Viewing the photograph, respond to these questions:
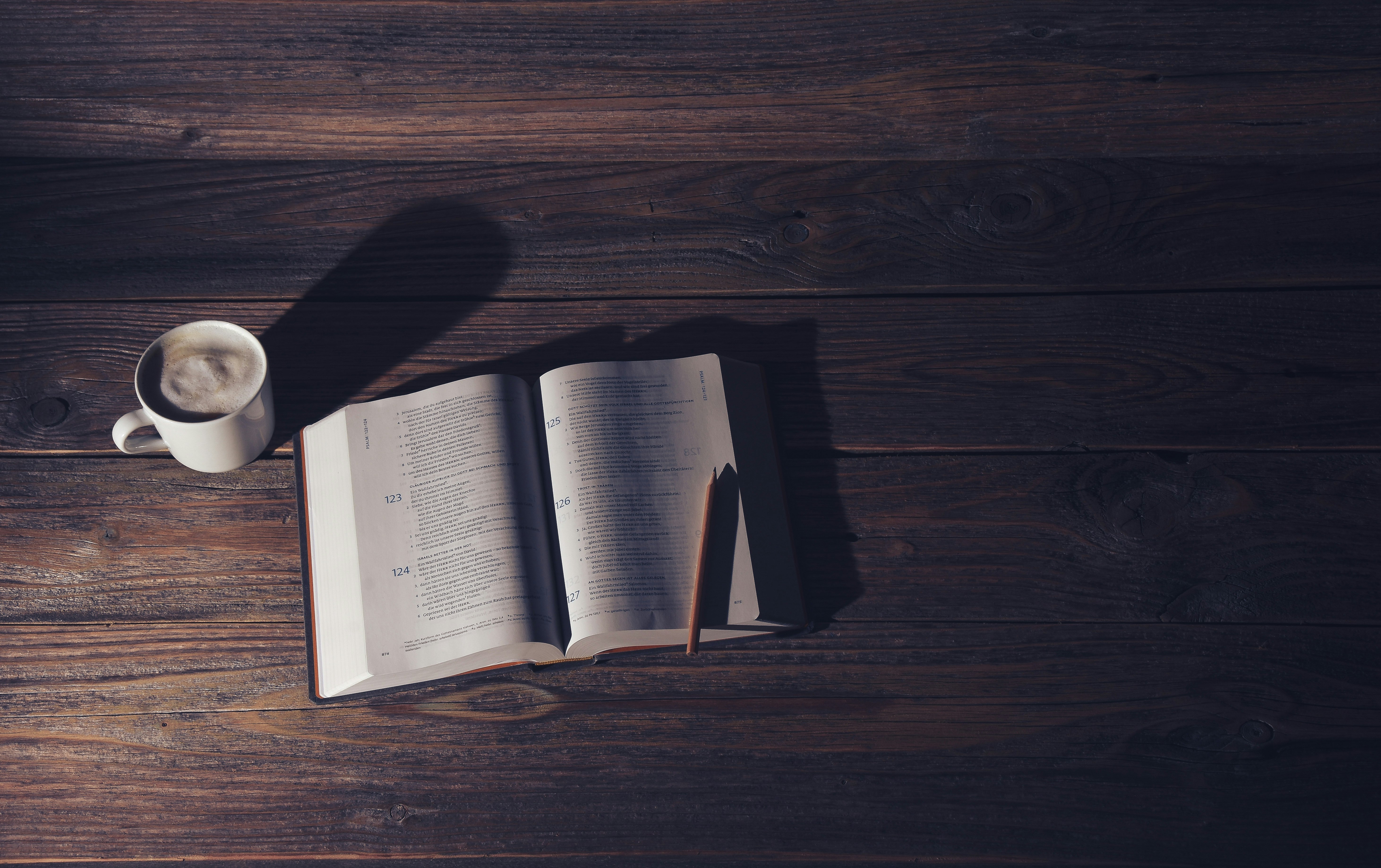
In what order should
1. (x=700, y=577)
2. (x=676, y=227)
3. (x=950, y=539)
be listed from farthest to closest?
(x=676, y=227), (x=950, y=539), (x=700, y=577)

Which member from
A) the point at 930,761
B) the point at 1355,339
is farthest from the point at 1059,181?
the point at 930,761

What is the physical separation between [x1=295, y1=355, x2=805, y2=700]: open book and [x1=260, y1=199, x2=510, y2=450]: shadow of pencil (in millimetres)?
92

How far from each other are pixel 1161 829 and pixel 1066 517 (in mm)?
314

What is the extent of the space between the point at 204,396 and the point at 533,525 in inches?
12.9

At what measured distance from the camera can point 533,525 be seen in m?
0.77

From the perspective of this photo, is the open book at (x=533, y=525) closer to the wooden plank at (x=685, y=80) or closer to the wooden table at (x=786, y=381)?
the wooden table at (x=786, y=381)

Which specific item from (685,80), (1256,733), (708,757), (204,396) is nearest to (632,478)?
(708,757)

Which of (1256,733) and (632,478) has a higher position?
(632,478)

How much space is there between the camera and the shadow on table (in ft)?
2.90

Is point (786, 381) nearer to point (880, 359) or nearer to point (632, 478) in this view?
point (880, 359)

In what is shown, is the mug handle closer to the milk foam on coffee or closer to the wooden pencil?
the milk foam on coffee

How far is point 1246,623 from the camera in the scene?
864mm

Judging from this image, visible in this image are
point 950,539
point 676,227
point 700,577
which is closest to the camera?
point 700,577

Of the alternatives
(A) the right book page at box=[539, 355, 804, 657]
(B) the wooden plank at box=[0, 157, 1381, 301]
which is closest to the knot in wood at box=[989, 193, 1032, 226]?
(B) the wooden plank at box=[0, 157, 1381, 301]
